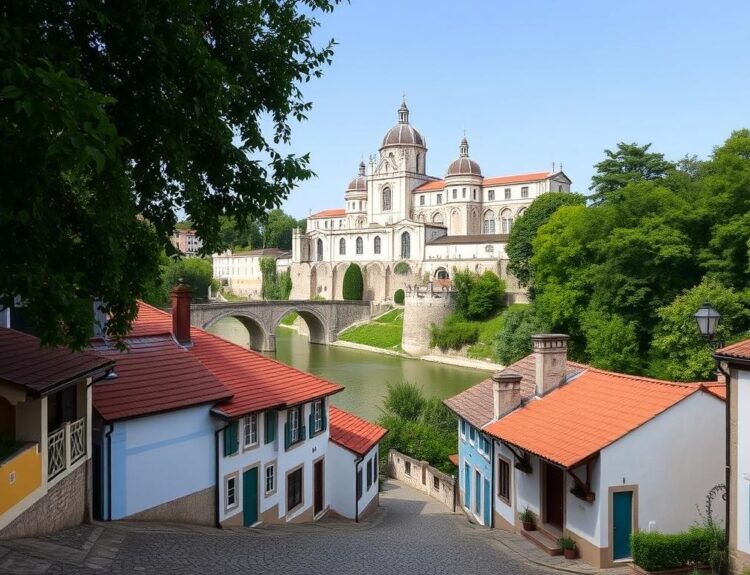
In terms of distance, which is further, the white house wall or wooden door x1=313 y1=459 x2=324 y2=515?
wooden door x1=313 y1=459 x2=324 y2=515

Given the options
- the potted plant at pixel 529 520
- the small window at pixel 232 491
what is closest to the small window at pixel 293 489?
the small window at pixel 232 491

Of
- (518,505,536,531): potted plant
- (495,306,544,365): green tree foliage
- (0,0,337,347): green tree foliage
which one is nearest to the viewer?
(0,0,337,347): green tree foliage

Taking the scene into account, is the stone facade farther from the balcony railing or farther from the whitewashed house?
the whitewashed house

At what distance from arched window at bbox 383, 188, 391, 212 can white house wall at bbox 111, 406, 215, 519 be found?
8229 centimetres

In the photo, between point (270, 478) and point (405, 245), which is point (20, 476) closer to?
point (270, 478)

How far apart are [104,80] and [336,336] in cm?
6527

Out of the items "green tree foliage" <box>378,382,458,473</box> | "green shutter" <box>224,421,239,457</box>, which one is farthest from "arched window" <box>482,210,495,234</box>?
"green shutter" <box>224,421,239,457</box>

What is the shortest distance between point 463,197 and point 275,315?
32272 mm

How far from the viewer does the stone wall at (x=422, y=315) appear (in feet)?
211

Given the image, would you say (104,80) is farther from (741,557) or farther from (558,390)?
(558,390)

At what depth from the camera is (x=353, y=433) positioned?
20781 mm

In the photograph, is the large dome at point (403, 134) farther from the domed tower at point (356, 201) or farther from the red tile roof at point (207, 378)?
the red tile roof at point (207, 378)

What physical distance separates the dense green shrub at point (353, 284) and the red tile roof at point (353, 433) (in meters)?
61.7

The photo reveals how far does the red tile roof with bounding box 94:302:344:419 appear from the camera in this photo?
13312 millimetres
